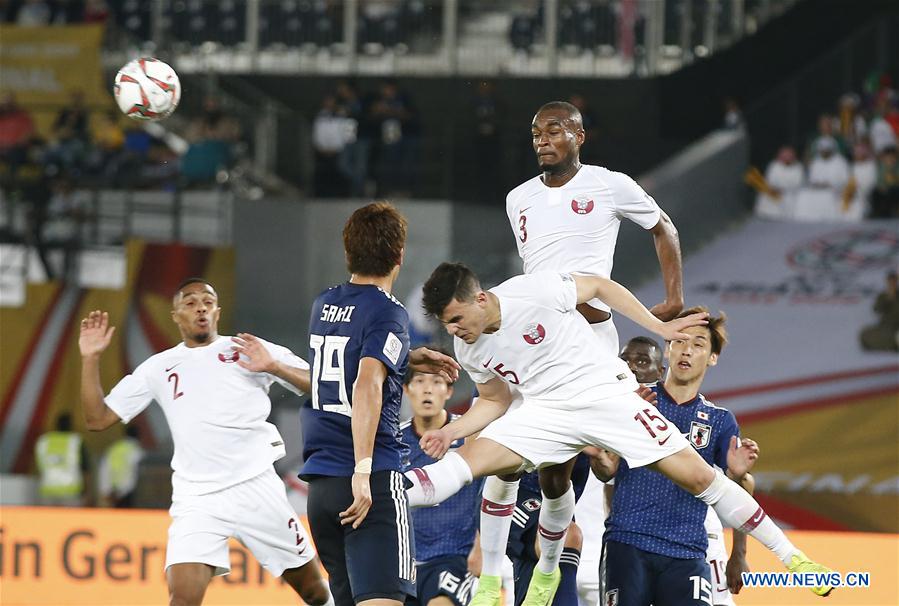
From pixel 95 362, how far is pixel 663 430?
9.57 ft

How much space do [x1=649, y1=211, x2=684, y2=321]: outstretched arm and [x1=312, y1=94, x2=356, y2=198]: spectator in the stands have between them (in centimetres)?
1219

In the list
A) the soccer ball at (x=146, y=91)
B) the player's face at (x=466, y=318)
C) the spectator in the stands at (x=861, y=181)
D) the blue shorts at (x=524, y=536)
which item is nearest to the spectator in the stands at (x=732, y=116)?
the spectator in the stands at (x=861, y=181)

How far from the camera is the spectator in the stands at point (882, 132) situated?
19.6m

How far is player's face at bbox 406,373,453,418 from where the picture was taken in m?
8.33

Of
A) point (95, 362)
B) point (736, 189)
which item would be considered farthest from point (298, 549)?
point (736, 189)

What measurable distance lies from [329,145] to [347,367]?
45.5 ft

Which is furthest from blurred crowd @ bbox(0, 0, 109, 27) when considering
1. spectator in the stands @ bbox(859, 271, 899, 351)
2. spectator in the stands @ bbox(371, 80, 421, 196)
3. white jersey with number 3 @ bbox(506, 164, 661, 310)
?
white jersey with number 3 @ bbox(506, 164, 661, 310)

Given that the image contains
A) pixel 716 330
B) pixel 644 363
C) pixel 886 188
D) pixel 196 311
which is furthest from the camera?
pixel 886 188

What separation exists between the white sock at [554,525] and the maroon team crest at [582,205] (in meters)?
1.40

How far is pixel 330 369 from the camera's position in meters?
6.51

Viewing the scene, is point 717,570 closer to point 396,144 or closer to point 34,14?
point 396,144

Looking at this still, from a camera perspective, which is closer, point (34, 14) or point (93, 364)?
point (93, 364)

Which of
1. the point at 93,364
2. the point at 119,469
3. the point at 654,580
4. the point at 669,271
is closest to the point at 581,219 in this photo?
the point at 669,271

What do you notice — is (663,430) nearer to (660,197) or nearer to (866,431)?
(866,431)
